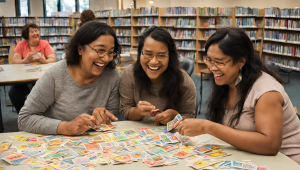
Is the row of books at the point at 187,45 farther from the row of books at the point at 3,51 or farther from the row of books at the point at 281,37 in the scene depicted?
the row of books at the point at 3,51

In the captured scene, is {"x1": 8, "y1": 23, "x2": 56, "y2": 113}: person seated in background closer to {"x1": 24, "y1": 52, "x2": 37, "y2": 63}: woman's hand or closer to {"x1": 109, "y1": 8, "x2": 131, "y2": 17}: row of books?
{"x1": 24, "y1": 52, "x2": 37, "y2": 63}: woman's hand

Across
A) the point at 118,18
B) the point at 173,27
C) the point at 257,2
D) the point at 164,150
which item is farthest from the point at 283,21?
the point at 164,150

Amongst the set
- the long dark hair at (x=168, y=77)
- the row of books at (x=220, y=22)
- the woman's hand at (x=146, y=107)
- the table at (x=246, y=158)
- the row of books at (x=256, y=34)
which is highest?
the row of books at (x=220, y=22)

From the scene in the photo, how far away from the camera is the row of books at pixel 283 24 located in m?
7.44

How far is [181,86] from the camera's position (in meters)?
1.91

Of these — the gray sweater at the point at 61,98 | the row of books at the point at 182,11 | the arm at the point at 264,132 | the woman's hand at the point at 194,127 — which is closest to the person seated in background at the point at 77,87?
the gray sweater at the point at 61,98

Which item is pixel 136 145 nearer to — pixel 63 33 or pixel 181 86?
pixel 181 86

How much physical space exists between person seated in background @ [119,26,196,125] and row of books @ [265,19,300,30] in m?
6.96

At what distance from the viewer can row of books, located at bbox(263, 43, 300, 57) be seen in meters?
7.57

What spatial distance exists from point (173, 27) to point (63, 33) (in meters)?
4.51

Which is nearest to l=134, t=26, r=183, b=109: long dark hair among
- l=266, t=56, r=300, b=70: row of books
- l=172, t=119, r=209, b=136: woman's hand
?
l=172, t=119, r=209, b=136: woman's hand

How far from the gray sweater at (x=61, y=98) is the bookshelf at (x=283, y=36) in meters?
7.05

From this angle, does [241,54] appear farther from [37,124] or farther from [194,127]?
[37,124]

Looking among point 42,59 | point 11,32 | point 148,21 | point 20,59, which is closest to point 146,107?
point 42,59
